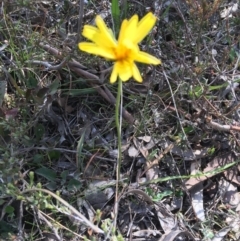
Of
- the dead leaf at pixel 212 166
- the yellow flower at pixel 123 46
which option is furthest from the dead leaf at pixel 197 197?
the yellow flower at pixel 123 46

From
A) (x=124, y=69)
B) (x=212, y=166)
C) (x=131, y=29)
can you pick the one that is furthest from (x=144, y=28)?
(x=212, y=166)

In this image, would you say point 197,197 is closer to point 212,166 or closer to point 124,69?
point 212,166

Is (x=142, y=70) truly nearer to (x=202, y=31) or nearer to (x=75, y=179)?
(x=202, y=31)

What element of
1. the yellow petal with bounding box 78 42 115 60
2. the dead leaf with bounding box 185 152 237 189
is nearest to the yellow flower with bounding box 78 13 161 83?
the yellow petal with bounding box 78 42 115 60

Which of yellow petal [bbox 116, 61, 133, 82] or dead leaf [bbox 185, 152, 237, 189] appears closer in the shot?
yellow petal [bbox 116, 61, 133, 82]

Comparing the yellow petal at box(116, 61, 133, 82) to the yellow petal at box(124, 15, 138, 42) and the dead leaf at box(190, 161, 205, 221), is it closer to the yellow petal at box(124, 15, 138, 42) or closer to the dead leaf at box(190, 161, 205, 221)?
the yellow petal at box(124, 15, 138, 42)

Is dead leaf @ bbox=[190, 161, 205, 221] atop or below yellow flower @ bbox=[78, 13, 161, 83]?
below

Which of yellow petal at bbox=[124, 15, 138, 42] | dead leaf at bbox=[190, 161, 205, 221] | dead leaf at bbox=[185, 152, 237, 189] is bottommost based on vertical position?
dead leaf at bbox=[190, 161, 205, 221]

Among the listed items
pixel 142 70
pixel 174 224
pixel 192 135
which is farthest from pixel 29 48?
pixel 174 224
